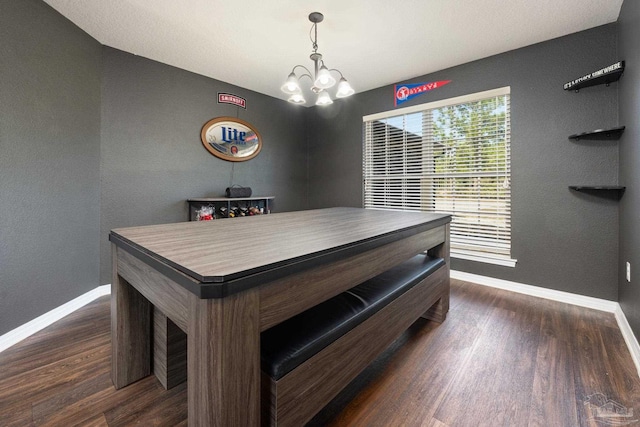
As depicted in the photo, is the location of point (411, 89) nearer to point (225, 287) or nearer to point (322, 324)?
point (322, 324)

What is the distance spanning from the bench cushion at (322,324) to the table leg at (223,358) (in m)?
0.13

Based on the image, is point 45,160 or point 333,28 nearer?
point 45,160

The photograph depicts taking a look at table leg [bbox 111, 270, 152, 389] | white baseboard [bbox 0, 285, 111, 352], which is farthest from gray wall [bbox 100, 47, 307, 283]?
table leg [bbox 111, 270, 152, 389]

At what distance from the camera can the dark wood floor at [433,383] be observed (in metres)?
1.28

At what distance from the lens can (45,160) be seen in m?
2.21

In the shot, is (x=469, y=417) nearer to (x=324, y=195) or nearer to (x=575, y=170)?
(x=575, y=170)

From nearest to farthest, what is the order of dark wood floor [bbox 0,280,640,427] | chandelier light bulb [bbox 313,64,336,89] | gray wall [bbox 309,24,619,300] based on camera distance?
dark wood floor [bbox 0,280,640,427] → chandelier light bulb [bbox 313,64,336,89] → gray wall [bbox 309,24,619,300]

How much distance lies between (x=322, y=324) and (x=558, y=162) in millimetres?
2800

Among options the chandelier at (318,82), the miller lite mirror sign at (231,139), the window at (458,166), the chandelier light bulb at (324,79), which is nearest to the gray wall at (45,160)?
the miller lite mirror sign at (231,139)

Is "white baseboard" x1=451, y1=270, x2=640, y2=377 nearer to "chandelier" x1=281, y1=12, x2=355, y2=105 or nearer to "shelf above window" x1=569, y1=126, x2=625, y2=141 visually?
"shelf above window" x1=569, y1=126, x2=625, y2=141

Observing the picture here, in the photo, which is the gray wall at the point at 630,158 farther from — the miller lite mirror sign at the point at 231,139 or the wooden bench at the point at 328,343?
the miller lite mirror sign at the point at 231,139

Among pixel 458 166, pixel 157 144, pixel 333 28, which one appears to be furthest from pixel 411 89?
pixel 157 144

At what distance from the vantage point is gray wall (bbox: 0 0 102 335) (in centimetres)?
194

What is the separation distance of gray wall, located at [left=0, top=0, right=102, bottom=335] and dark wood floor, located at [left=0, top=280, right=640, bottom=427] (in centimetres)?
42
